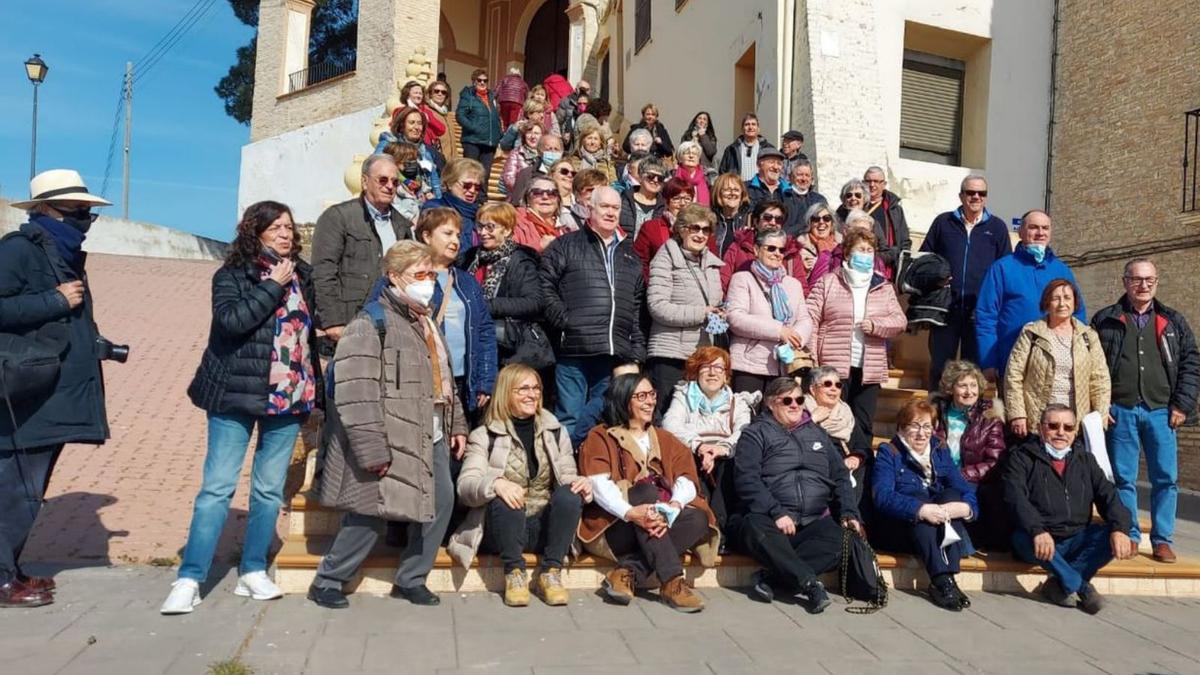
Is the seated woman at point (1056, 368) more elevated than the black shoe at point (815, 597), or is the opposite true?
the seated woman at point (1056, 368)

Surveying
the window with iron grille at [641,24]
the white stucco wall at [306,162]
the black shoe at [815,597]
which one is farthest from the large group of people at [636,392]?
the white stucco wall at [306,162]

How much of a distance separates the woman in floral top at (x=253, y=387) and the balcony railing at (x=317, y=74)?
21.2m

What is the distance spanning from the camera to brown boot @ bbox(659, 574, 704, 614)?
499 cm

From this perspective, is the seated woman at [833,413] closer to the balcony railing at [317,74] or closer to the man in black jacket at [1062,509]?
the man in black jacket at [1062,509]

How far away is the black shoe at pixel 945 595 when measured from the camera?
17.5ft

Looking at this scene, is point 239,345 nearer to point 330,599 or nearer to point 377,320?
point 377,320

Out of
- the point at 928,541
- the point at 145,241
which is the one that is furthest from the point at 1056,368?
the point at 145,241

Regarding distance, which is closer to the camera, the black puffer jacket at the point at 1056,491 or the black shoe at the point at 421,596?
the black shoe at the point at 421,596

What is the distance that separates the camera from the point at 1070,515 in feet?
18.8

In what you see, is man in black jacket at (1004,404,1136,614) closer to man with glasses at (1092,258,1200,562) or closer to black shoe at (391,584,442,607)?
man with glasses at (1092,258,1200,562)

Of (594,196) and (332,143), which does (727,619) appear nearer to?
(594,196)

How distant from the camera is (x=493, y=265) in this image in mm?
6062

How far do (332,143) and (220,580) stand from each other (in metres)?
20.3

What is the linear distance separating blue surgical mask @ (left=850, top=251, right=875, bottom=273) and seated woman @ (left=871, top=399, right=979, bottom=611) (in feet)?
3.89
